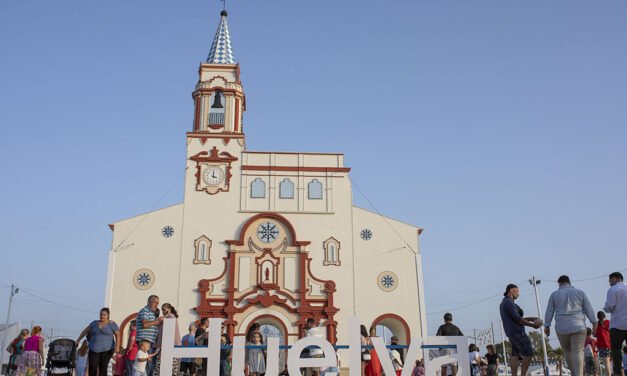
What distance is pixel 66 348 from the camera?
49.6ft

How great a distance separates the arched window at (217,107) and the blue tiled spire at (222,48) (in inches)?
104

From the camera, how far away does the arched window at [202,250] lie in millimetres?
31719

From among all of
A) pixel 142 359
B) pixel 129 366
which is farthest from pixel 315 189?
pixel 142 359

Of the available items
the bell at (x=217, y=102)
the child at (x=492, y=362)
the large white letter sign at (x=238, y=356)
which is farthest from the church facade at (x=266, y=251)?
the large white letter sign at (x=238, y=356)

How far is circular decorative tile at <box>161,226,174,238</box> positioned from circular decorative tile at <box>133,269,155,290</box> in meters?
2.07

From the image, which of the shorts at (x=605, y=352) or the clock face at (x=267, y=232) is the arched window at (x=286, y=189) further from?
the shorts at (x=605, y=352)

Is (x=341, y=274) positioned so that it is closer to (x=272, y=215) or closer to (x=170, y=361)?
(x=272, y=215)

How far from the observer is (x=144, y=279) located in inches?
1225

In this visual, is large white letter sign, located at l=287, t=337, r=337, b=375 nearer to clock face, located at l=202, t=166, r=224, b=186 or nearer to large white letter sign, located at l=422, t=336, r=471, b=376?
large white letter sign, located at l=422, t=336, r=471, b=376

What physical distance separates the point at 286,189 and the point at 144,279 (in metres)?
8.97

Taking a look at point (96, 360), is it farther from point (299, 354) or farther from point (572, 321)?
point (572, 321)

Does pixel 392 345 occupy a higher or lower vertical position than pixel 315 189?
lower

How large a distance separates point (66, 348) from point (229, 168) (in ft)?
63.2

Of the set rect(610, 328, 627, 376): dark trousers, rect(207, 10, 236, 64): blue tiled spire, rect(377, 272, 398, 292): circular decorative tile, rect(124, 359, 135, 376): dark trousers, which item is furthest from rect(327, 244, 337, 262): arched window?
rect(610, 328, 627, 376): dark trousers
